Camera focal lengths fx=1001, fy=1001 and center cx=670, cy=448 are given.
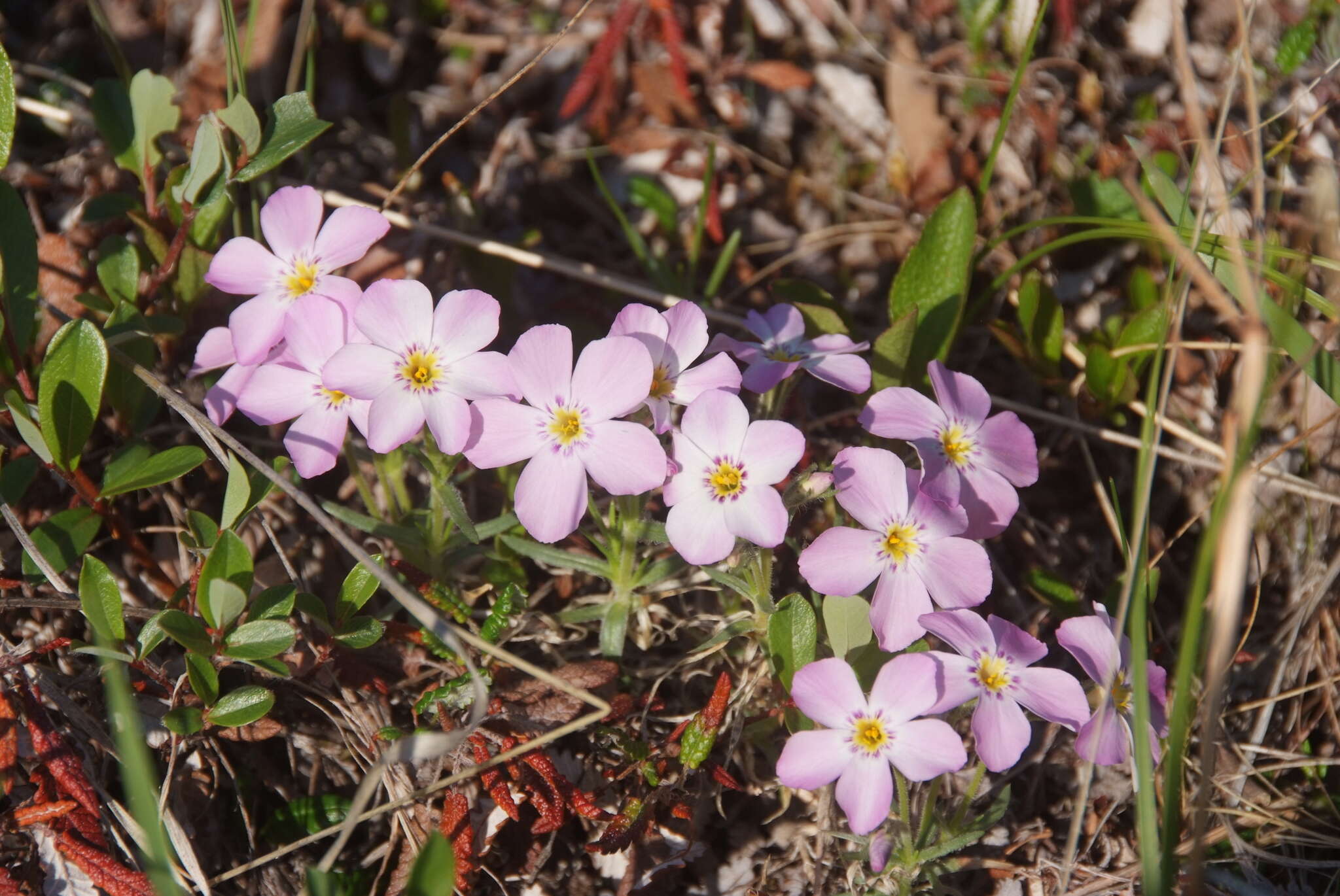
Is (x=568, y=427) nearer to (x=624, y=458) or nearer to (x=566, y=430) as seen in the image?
(x=566, y=430)

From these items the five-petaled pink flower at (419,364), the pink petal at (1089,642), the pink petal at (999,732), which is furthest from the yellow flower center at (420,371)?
the pink petal at (1089,642)

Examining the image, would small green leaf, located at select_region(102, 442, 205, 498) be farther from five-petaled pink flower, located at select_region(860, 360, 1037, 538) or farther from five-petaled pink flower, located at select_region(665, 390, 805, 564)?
five-petaled pink flower, located at select_region(860, 360, 1037, 538)

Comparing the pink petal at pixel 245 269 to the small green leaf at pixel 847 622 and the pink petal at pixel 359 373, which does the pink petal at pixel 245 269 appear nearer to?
the pink petal at pixel 359 373

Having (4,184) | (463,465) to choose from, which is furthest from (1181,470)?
(4,184)

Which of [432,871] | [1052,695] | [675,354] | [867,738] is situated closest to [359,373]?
[675,354]

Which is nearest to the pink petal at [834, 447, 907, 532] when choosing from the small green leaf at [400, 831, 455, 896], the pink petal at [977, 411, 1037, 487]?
the pink petal at [977, 411, 1037, 487]
